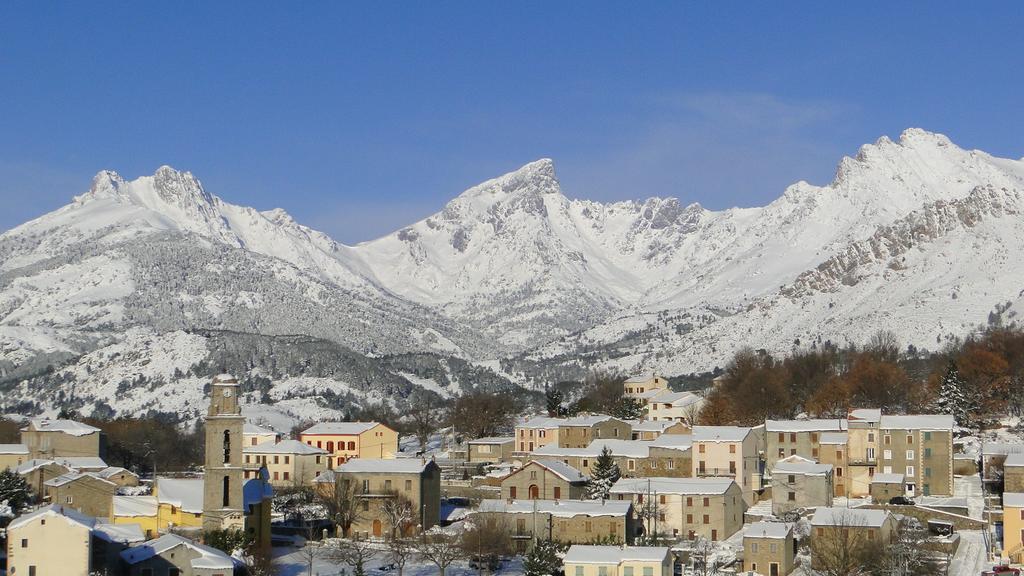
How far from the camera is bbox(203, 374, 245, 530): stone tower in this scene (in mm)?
74750

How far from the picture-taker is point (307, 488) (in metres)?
101

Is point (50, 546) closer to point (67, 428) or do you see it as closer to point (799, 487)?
point (799, 487)

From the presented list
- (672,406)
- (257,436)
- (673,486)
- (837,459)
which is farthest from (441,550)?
(672,406)

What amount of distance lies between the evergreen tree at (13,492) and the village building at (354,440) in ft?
127

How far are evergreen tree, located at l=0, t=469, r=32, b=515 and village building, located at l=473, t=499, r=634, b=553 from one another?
28.5 m

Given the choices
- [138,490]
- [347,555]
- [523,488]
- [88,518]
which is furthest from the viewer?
[138,490]

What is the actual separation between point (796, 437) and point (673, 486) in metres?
16.9

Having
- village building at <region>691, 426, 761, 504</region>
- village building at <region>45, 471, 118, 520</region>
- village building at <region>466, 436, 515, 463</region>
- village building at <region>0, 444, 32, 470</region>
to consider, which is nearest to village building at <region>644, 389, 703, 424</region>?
village building at <region>466, 436, 515, 463</region>

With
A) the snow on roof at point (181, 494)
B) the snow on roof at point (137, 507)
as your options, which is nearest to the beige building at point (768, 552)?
the snow on roof at point (181, 494)

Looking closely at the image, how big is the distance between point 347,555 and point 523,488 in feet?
59.6

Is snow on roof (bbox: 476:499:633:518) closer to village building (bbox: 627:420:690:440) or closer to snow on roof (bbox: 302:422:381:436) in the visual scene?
village building (bbox: 627:420:690:440)

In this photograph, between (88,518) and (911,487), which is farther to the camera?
(911,487)

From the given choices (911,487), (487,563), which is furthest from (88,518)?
(911,487)

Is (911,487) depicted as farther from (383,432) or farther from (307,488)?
(383,432)
